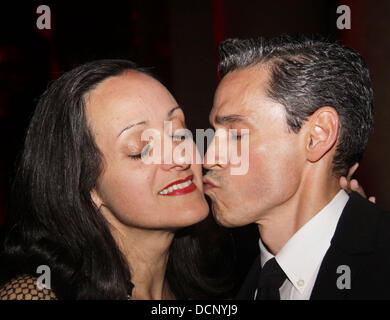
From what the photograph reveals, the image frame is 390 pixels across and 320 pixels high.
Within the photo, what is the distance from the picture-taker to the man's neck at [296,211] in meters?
1.65

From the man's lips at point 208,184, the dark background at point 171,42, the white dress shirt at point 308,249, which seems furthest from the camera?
the dark background at point 171,42

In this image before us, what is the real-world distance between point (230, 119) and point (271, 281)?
0.78m

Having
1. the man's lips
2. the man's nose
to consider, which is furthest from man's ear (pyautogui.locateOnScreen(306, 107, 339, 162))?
the man's lips

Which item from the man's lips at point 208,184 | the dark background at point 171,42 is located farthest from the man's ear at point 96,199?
the dark background at point 171,42

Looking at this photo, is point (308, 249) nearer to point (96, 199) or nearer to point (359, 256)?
point (359, 256)

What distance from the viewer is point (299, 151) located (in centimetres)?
166

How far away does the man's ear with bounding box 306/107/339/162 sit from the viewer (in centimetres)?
160

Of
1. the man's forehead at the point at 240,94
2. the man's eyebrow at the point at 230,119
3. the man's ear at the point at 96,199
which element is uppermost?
the man's forehead at the point at 240,94

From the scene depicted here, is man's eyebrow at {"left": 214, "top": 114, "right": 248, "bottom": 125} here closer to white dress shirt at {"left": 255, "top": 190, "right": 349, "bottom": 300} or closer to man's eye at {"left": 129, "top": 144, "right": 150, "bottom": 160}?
man's eye at {"left": 129, "top": 144, "right": 150, "bottom": 160}

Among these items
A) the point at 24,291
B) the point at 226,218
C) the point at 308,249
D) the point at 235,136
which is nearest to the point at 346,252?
the point at 308,249

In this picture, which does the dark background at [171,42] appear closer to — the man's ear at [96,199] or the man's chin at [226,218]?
the man's chin at [226,218]

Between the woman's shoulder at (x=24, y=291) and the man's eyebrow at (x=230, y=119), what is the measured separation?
1.12 meters

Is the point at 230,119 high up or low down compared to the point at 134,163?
up

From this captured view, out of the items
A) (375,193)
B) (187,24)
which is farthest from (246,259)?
(187,24)
